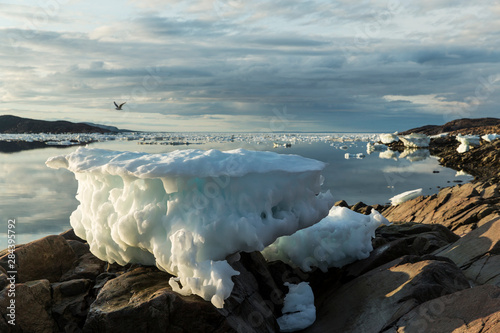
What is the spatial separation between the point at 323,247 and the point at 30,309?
5262mm

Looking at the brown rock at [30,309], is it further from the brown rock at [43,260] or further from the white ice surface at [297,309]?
the white ice surface at [297,309]

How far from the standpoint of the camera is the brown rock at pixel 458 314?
485 cm

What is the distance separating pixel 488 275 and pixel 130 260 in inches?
239

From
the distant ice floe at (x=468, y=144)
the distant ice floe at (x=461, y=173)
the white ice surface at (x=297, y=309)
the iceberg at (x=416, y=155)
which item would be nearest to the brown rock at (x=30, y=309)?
the white ice surface at (x=297, y=309)

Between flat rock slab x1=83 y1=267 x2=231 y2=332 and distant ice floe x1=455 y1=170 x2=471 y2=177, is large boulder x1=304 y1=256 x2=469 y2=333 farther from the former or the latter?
distant ice floe x1=455 y1=170 x2=471 y2=177

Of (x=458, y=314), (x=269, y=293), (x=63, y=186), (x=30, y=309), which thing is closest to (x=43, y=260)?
(x=30, y=309)

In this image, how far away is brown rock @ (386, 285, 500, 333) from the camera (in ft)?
15.9

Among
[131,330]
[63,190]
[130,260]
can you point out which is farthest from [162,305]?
[63,190]

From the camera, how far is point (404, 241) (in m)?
8.48

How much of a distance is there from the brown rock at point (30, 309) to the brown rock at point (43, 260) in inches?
51.3

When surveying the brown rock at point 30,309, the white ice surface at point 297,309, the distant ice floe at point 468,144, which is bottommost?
the white ice surface at point 297,309

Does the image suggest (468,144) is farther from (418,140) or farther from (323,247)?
(323,247)

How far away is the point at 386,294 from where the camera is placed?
643cm

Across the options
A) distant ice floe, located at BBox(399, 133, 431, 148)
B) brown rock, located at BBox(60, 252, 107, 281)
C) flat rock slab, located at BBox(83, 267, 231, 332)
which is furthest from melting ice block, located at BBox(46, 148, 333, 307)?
distant ice floe, located at BBox(399, 133, 431, 148)
